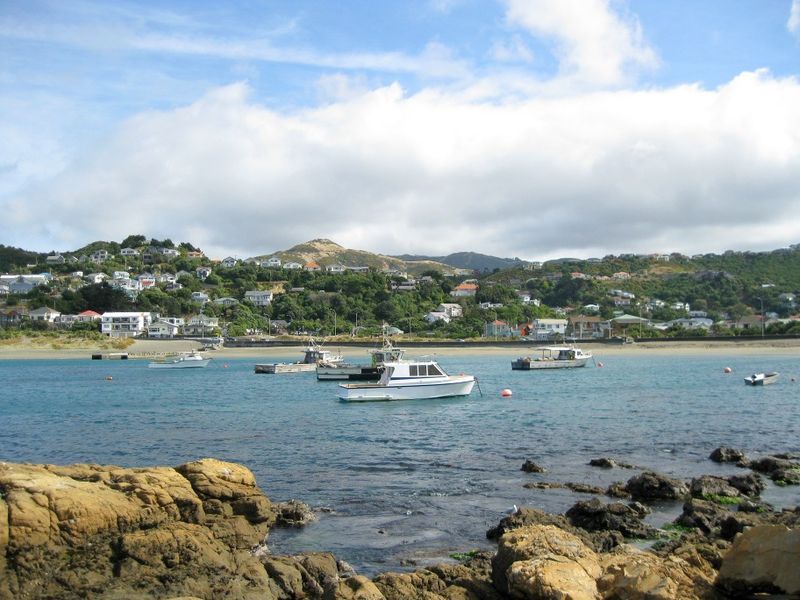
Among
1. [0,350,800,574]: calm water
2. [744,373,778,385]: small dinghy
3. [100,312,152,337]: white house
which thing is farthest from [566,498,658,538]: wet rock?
[100,312,152,337]: white house

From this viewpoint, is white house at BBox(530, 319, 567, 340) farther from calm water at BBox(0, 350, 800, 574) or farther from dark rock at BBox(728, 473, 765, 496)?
dark rock at BBox(728, 473, 765, 496)

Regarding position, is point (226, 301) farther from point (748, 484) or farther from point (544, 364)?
point (748, 484)

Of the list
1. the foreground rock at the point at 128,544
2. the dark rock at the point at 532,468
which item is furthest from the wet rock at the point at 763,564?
the dark rock at the point at 532,468

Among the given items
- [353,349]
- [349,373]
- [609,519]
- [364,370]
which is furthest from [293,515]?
[353,349]

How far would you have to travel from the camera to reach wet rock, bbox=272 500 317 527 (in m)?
16.7

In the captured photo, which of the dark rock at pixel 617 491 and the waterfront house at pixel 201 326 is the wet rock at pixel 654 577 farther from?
the waterfront house at pixel 201 326

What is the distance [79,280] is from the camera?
17338cm

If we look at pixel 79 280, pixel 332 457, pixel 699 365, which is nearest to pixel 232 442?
pixel 332 457

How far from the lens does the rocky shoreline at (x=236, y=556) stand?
9.76m

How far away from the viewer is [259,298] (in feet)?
525

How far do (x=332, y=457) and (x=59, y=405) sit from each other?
89.6 ft

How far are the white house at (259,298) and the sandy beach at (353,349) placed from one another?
32934 mm

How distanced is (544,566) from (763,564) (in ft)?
9.49

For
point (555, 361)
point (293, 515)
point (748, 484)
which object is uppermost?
point (748, 484)
